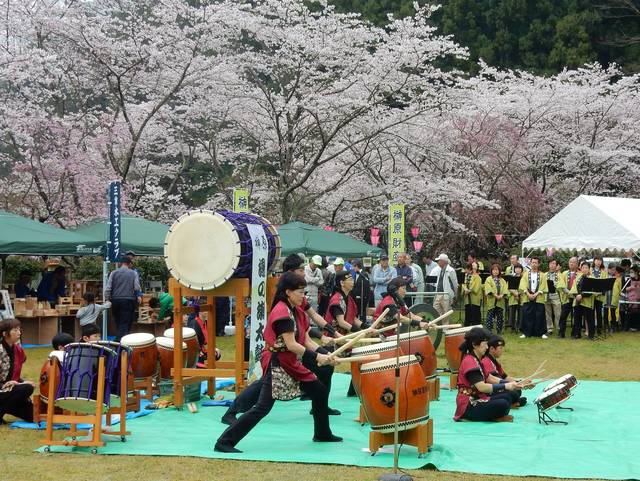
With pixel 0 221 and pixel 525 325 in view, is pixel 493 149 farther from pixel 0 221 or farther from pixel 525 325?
pixel 0 221

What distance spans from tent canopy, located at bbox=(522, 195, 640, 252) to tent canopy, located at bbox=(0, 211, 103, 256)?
10.2 m

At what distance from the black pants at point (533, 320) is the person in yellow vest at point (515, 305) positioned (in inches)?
10.5

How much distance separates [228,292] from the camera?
380 inches

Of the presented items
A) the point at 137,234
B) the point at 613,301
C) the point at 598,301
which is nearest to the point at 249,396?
the point at 137,234

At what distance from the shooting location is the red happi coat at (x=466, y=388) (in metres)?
8.39

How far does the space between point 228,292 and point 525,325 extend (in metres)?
9.65

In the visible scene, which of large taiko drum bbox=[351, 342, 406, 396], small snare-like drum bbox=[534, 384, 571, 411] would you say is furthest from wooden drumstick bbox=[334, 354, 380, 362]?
small snare-like drum bbox=[534, 384, 571, 411]

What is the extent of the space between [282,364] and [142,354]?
10.3ft

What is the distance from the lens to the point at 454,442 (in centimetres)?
784

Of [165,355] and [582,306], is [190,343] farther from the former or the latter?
[582,306]

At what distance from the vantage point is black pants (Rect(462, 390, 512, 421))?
28.3 ft

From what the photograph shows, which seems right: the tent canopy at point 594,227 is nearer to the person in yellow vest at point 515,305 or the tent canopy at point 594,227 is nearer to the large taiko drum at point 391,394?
the person in yellow vest at point 515,305

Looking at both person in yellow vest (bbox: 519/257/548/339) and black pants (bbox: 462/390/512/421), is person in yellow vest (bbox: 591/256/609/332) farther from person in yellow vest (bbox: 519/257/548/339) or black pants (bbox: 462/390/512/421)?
black pants (bbox: 462/390/512/421)

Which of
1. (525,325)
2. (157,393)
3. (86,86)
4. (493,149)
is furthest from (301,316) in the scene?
(493,149)
